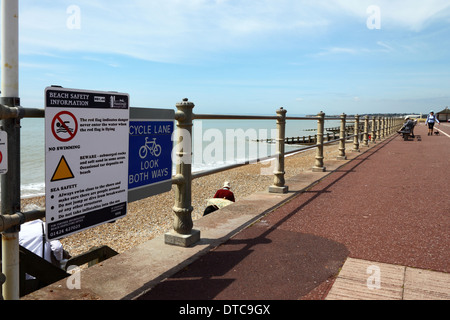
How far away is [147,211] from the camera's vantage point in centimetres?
1817

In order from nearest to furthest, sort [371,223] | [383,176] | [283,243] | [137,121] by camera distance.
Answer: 1. [137,121]
2. [283,243]
3. [371,223]
4. [383,176]

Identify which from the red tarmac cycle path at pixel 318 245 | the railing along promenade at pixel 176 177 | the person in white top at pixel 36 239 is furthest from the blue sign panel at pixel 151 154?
the person in white top at pixel 36 239

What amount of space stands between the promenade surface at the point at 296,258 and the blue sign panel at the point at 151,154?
2.16 ft

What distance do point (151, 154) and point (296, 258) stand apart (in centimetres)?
155

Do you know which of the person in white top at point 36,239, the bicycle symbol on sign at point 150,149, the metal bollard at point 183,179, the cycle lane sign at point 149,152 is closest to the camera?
the cycle lane sign at point 149,152

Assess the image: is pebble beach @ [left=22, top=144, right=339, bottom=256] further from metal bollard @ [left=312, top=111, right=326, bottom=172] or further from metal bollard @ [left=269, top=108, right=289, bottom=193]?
metal bollard @ [left=269, top=108, right=289, bottom=193]

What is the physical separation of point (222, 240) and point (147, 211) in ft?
49.0

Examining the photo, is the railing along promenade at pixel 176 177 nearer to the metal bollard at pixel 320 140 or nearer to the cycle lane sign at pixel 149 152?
the cycle lane sign at pixel 149 152

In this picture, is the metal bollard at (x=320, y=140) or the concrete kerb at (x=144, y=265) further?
the metal bollard at (x=320, y=140)

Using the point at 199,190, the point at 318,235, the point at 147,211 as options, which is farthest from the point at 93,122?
the point at 199,190

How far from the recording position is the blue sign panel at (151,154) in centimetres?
300

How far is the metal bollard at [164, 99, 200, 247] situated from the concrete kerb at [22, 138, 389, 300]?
3.7 inches
